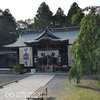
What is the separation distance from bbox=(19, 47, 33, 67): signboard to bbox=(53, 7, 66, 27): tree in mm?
22159

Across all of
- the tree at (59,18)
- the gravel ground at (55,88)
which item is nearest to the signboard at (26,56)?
the gravel ground at (55,88)

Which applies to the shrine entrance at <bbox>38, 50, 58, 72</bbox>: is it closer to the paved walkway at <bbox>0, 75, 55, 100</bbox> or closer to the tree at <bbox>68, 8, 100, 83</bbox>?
the paved walkway at <bbox>0, 75, 55, 100</bbox>

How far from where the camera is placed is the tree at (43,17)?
36494 mm

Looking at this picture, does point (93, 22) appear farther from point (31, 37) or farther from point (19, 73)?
point (31, 37)

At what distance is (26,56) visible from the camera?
58.0 ft

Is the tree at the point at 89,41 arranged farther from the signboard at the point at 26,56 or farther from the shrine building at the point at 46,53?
the signboard at the point at 26,56

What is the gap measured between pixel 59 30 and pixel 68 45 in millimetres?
4715

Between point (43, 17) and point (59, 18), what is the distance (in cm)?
429

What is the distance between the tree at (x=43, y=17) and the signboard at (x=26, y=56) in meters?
18.9

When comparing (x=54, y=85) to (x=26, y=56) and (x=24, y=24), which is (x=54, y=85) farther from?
(x=24, y=24)

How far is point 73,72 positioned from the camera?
786 centimetres

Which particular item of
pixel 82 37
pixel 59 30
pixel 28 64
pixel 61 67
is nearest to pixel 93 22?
pixel 82 37

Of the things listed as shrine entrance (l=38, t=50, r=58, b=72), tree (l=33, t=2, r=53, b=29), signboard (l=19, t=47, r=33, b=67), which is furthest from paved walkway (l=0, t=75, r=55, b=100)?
tree (l=33, t=2, r=53, b=29)

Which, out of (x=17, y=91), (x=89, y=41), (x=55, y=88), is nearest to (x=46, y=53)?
(x=55, y=88)
